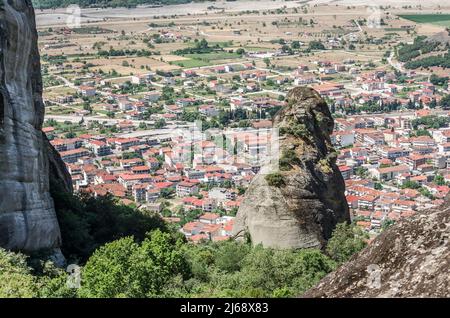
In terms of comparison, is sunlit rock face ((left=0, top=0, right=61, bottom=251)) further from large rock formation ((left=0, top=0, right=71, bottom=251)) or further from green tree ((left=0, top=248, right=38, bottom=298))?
green tree ((left=0, top=248, right=38, bottom=298))

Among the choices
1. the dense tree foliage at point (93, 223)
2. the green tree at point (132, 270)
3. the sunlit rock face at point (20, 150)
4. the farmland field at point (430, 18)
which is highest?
the sunlit rock face at point (20, 150)

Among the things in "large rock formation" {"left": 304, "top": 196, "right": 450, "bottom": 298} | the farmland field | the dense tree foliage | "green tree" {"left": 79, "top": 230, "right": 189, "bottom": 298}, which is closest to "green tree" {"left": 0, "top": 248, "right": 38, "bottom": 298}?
"green tree" {"left": 79, "top": 230, "right": 189, "bottom": 298}

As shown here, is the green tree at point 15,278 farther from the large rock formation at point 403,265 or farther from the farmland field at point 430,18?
the farmland field at point 430,18

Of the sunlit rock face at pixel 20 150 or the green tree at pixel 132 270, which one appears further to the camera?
the sunlit rock face at pixel 20 150

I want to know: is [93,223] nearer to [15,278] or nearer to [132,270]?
[132,270]

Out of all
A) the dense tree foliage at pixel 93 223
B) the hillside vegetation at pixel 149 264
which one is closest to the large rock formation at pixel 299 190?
the hillside vegetation at pixel 149 264
